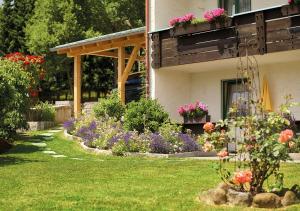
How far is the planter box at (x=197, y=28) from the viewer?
14.9 m

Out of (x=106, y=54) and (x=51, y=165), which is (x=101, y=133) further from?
(x=106, y=54)

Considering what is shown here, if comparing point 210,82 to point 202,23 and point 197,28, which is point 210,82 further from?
point 202,23

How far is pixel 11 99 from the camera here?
1457cm

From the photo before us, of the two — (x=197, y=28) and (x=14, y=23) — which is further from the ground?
(x=14, y=23)

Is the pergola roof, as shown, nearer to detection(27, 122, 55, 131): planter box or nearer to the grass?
detection(27, 122, 55, 131): planter box

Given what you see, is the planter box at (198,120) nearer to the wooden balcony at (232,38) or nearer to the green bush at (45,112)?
the wooden balcony at (232,38)

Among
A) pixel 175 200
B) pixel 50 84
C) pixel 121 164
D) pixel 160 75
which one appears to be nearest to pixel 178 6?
pixel 160 75

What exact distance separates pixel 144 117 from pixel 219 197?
9398 mm

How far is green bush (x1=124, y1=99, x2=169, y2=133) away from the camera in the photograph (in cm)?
1591

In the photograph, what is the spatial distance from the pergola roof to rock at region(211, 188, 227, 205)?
12.1 metres

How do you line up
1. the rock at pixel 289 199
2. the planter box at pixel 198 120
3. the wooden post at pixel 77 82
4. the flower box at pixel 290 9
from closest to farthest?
the rock at pixel 289 199, the flower box at pixel 290 9, the planter box at pixel 198 120, the wooden post at pixel 77 82

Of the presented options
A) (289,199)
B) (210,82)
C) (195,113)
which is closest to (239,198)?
(289,199)

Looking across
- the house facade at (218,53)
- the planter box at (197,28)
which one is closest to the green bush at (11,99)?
the house facade at (218,53)

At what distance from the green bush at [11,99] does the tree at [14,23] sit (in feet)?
58.4
